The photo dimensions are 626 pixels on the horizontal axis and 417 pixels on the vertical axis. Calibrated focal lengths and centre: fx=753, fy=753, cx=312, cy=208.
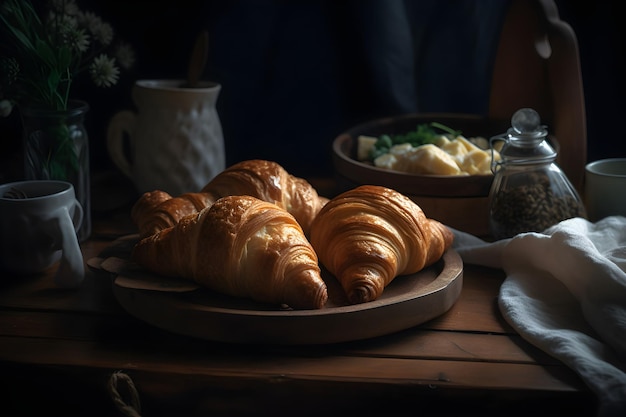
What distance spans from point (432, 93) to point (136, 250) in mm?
948

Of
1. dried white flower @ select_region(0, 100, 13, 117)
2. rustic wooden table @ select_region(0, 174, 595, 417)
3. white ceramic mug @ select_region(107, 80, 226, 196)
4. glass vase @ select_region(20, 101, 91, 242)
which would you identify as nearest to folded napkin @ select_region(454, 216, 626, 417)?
rustic wooden table @ select_region(0, 174, 595, 417)

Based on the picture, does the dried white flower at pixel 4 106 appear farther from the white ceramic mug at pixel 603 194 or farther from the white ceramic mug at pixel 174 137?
the white ceramic mug at pixel 603 194

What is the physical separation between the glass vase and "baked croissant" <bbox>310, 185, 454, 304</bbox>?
0.48 metres

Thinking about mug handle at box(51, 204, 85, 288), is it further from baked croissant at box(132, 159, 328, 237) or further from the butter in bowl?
the butter in bowl

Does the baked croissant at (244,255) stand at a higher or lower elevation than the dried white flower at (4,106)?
lower

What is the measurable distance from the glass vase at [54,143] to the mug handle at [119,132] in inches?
7.0

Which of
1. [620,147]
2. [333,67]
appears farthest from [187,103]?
[620,147]

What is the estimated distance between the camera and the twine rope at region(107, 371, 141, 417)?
2.86ft

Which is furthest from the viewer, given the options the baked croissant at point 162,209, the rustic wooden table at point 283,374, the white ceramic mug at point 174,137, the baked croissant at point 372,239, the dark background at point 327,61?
the dark background at point 327,61

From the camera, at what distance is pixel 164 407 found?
2.97ft

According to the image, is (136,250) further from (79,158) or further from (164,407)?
→ (79,158)

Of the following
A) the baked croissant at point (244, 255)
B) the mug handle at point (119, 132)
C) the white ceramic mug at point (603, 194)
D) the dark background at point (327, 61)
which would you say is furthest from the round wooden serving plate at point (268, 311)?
the dark background at point (327, 61)

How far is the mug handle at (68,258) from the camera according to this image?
113cm

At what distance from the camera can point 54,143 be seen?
4.31ft
